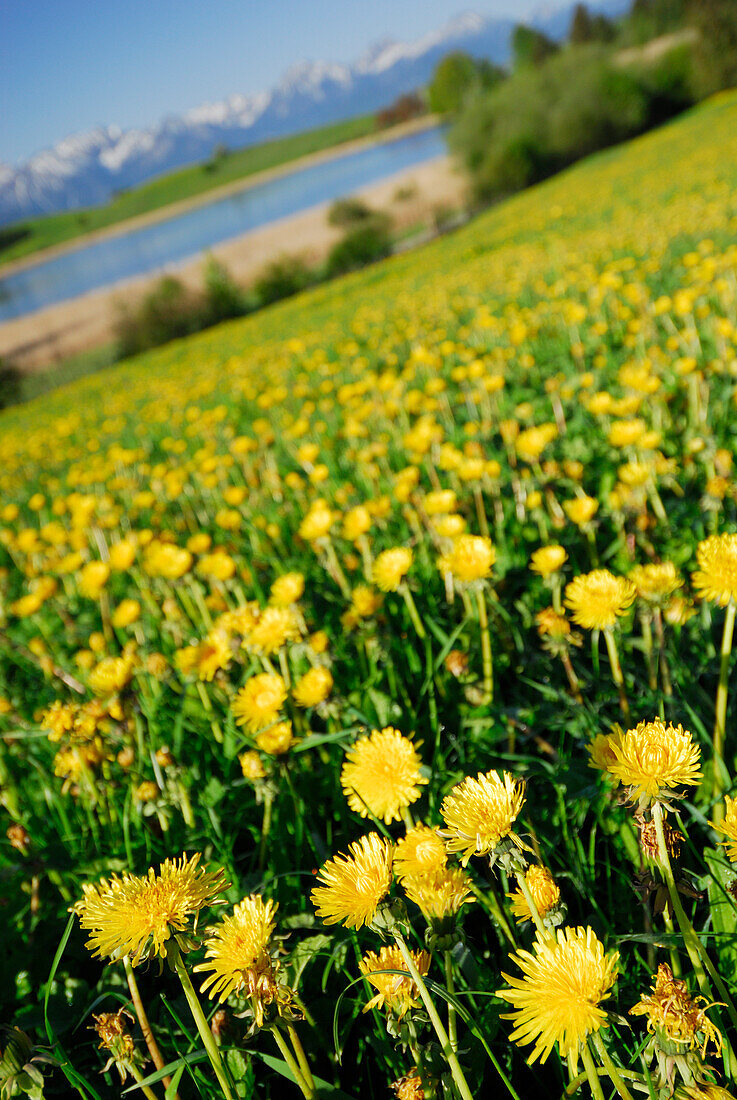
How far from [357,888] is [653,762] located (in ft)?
1.22

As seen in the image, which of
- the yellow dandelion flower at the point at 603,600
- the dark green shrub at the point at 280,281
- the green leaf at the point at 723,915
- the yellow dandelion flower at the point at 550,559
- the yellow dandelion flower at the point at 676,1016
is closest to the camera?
the yellow dandelion flower at the point at 676,1016

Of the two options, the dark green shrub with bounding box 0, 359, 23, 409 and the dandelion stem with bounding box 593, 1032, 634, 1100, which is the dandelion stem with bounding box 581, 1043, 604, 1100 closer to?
the dandelion stem with bounding box 593, 1032, 634, 1100

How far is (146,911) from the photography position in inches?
28.2

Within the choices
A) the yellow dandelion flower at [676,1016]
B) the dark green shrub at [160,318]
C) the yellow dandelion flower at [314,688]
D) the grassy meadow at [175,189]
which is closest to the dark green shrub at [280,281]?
the dark green shrub at [160,318]

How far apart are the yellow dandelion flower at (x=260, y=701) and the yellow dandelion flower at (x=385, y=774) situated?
310 millimetres

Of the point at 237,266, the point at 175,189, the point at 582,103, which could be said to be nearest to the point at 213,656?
the point at 237,266

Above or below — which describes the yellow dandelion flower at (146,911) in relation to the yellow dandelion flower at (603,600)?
above

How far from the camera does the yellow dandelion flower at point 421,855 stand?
31.3 inches

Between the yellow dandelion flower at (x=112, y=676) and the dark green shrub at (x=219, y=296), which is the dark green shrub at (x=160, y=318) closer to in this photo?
the dark green shrub at (x=219, y=296)

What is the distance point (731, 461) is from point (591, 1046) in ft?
5.95

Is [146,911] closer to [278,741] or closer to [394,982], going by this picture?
[394,982]

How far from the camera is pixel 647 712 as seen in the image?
1282 millimetres

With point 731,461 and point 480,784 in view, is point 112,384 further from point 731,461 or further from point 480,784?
point 480,784

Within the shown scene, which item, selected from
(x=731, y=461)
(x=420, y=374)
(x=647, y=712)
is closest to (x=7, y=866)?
(x=647, y=712)
